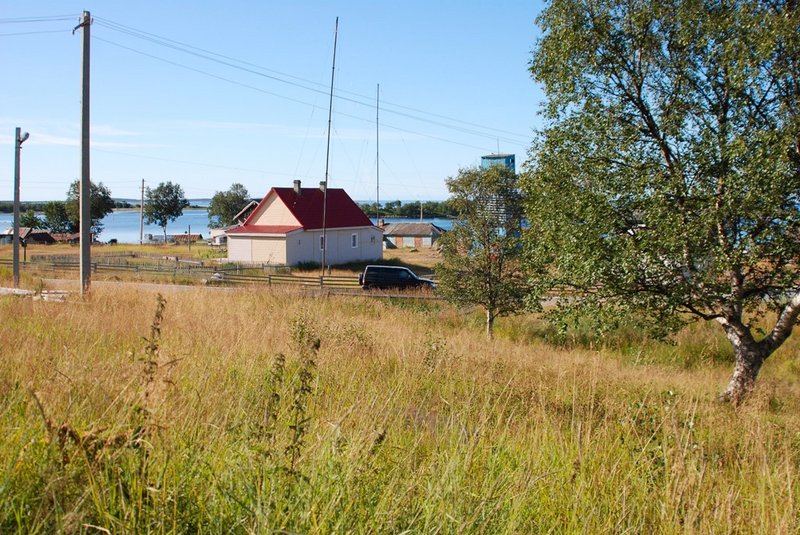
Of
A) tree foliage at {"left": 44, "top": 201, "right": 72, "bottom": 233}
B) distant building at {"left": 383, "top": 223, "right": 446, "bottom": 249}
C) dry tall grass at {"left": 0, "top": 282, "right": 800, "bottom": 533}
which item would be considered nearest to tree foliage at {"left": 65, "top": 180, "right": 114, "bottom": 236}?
tree foliage at {"left": 44, "top": 201, "right": 72, "bottom": 233}

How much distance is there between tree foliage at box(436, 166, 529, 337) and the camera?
21.5 m

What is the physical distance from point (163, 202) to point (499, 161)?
99.0 meters

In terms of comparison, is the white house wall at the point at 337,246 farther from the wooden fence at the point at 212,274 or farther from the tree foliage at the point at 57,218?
the tree foliage at the point at 57,218

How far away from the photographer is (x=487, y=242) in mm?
21828

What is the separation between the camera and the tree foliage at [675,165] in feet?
37.9

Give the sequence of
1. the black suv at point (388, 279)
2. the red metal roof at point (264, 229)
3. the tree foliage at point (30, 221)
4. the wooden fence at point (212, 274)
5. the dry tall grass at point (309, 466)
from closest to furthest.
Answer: the dry tall grass at point (309, 466), the black suv at point (388, 279), the wooden fence at point (212, 274), the red metal roof at point (264, 229), the tree foliage at point (30, 221)

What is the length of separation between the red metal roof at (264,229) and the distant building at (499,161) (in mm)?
17848

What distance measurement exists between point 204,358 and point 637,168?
9783 millimetres

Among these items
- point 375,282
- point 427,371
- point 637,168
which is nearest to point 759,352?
point 637,168

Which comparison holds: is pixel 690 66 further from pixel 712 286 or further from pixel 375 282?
pixel 375 282

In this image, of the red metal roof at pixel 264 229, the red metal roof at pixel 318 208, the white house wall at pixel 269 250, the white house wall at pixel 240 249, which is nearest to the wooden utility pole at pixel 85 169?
the white house wall at pixel 269 250

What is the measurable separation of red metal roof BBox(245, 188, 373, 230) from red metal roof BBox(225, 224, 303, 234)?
0.69 m

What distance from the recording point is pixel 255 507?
2.62 metres

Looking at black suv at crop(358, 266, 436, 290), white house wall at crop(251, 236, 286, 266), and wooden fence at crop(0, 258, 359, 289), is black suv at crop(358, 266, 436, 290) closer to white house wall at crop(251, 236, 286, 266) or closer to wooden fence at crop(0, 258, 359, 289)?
wooden fence at crop(0, 258, 359, 289)
